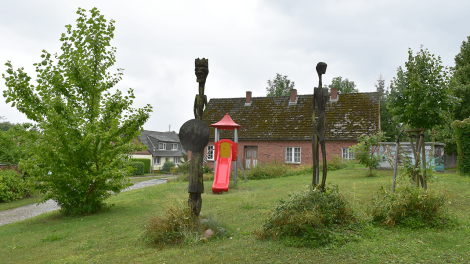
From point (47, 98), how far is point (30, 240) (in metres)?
4.39

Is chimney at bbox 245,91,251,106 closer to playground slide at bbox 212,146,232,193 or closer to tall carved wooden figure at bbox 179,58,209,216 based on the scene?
playground slide at bbox 212,146,232,193

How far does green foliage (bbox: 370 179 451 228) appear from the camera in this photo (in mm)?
6602

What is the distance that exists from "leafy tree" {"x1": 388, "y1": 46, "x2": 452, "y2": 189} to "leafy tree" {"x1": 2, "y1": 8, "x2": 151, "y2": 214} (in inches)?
319

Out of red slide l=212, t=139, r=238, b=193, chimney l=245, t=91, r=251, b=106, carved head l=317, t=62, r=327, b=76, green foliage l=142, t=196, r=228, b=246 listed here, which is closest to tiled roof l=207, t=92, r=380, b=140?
chimney l=245, t=91, r=251, b=106

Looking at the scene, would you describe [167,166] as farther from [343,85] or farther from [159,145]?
[343,85]

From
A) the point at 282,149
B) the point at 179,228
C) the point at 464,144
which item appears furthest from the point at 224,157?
the point at 464,144

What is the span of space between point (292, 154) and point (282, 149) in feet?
2.93

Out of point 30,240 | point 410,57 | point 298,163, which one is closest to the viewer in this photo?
point 30,240

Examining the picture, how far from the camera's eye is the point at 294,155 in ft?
87.5

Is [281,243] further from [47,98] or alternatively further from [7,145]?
[7,145]

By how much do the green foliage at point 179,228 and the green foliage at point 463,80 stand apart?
25.3m

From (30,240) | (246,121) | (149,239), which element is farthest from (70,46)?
(246,121)

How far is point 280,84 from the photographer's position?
5222cm

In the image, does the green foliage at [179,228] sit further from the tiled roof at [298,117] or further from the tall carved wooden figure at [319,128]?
the tiled roof at [298,117]
